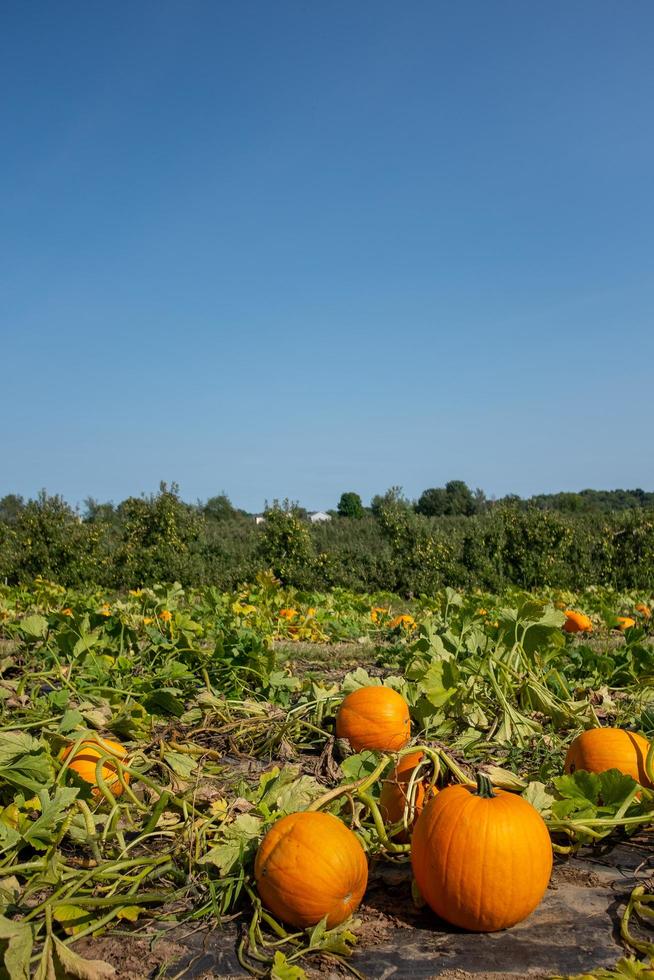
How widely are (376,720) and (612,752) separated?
963 millimetres

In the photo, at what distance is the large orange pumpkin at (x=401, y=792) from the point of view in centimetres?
256

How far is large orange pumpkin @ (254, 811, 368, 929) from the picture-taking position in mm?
2105

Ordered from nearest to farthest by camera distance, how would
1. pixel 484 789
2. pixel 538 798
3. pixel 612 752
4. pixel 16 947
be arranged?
pixel 16 947, pixel 484 789, pixel 538 798, pixel 612 752

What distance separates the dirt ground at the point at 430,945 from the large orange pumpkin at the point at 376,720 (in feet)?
A: 3.14

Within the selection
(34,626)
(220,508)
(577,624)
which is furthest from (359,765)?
(220,508)

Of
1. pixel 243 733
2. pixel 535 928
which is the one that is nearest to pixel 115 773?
pixel 243 733

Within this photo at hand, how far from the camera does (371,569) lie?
20.0 metres

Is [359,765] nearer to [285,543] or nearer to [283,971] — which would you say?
[283,971]

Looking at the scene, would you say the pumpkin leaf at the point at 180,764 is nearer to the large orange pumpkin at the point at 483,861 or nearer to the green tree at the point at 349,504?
the large orange pumpkin at the point at 483,861

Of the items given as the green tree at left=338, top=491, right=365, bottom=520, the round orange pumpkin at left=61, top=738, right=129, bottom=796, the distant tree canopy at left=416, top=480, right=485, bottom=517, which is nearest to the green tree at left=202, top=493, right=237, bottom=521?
the distant tree canopy at left=416, top=480, right=485, bottom=517

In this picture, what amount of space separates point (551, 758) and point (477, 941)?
127cm

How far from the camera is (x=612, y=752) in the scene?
2.89 metres

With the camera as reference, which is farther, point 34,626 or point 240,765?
point 34,626

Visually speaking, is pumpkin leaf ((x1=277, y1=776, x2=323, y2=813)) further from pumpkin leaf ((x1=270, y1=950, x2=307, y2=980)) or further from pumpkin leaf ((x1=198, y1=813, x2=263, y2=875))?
pumpkin leaf ((x1=270, y1=950, x2=307, y2=980))
